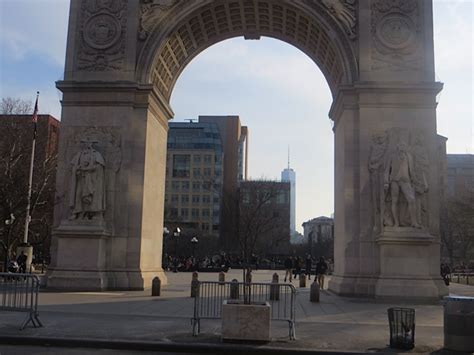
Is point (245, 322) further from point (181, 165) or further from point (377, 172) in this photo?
point (181, 165)

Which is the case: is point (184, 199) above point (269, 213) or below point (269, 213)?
above

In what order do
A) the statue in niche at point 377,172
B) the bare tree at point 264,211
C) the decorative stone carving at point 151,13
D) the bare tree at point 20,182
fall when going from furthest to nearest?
the bare tree at point 264,211 < the bare tree at point 20,182 < the decorative stone carving at point 151,13 < the statue in niche at point 377,172

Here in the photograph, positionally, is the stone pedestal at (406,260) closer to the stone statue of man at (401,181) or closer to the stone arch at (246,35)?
the stone statue of man at (401,181)

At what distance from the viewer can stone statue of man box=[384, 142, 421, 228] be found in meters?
22.7

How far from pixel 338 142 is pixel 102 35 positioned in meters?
12.7

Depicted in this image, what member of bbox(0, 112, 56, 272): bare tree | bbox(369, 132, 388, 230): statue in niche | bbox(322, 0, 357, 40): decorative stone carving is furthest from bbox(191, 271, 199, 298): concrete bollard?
bbox(0, 112, 56, 272): bare tree

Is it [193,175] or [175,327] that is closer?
[175,327]

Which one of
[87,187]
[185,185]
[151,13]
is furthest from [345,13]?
[185,185]

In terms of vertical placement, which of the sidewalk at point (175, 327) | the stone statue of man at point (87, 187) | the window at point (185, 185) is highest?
the window at point (185, 185)

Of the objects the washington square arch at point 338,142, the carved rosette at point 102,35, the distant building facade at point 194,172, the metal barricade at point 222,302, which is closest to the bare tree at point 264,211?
the distant building facade at point 194,172

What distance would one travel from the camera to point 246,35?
103ft

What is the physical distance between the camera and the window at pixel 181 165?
12319cm

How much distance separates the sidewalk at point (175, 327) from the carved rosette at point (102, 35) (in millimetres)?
11152

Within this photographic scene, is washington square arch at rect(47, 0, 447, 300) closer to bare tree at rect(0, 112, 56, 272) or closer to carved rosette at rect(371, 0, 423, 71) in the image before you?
carved rosette at rect(371, 0, 423, 71)
